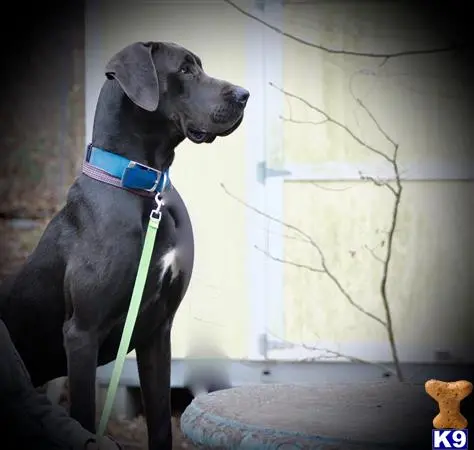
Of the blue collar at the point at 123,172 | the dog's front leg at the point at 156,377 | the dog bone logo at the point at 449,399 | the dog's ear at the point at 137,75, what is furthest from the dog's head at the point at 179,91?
the dog bone logo at the point at 449,399

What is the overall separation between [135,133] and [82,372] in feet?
1.83

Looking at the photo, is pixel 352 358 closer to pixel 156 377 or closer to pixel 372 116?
pixel 372 116

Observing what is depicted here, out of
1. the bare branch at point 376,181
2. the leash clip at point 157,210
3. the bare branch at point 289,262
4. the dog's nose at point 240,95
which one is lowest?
the bare branch at point 289,262

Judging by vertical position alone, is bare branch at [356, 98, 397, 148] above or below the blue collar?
above

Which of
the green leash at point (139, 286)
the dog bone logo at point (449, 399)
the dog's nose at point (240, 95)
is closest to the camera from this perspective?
the dog bone logo at point (449, 399)

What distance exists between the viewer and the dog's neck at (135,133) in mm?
2266

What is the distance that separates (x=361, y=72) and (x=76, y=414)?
104 inches

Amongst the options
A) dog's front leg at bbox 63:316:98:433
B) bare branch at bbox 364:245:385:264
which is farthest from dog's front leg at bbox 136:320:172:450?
bare branch at bbox 364:245:385:264

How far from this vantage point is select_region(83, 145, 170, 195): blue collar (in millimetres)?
2227

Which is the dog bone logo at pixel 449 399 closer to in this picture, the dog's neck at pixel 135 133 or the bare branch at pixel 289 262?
the dog's neck at pixel 135 133

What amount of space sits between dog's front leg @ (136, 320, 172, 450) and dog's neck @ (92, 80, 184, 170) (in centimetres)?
41

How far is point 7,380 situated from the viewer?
63.9 inches

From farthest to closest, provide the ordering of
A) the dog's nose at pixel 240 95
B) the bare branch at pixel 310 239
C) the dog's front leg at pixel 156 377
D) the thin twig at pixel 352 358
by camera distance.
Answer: the bare branch at pixel 310 239
the thin twig at pixel 352 358
the dog's front leg at pixel 156 377
the dog's nose at pixel 240 95

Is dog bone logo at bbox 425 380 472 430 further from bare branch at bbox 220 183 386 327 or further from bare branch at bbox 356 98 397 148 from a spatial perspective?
bare branch at bbox 356 98 397 148
